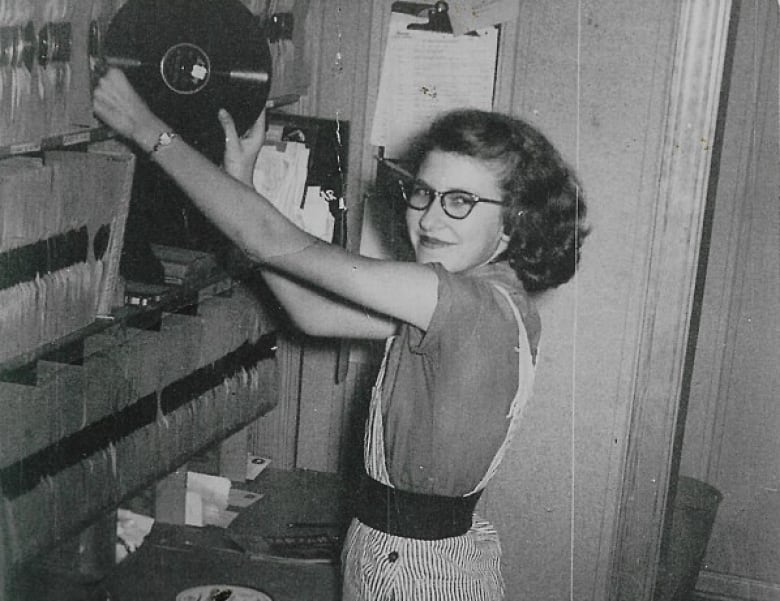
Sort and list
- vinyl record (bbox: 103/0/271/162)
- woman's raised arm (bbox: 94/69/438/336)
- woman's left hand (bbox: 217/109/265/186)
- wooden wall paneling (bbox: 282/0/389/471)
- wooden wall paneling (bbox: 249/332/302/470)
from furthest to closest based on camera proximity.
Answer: wooden wall paneling (bbox: 249/332/302/470)
wooden wall paneling (bbox: 282/0/389/471)
woman's left hand (bbox: 217/109/265/186)
vinyl record (bbox: 103/0/271/162)
woman's raised arm (bbox: 94/69/438/336)

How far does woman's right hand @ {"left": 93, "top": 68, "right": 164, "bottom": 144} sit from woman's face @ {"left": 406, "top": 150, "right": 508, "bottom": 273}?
1.41 ft

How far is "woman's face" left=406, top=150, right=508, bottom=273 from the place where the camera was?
4.99ft

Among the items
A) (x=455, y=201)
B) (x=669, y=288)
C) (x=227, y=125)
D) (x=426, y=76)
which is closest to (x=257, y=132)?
(x=227, y=125)

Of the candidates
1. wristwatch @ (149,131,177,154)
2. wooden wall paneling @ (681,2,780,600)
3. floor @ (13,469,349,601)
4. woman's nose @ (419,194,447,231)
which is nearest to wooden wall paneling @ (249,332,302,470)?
floor @ (13,469,349,601)

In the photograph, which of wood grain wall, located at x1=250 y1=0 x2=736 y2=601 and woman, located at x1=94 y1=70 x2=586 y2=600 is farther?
wood grain wall, located at x1=250 y1=0 x2=736 y2=601

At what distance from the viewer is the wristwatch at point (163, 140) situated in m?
1.39

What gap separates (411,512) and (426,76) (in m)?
1.12

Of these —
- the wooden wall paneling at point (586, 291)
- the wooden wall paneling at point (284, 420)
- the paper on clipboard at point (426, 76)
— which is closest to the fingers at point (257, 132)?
the paper on clipboard at point (426, 76)

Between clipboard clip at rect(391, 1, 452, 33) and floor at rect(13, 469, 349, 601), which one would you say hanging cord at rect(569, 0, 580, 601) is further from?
floor at rect(13, 469, 349, 601)

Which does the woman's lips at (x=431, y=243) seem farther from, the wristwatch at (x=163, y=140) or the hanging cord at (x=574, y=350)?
the hanging cord at (x=574, y=350)

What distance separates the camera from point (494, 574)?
169 cm

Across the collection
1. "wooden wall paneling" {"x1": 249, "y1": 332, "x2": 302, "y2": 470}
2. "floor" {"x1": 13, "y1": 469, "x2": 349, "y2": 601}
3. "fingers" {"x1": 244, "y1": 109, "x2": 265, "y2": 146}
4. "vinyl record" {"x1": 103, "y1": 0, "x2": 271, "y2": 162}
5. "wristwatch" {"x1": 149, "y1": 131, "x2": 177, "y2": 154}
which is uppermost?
"vinyl record" {"x1": 103, "y1": 0, "x2": 271, "y2": 162}

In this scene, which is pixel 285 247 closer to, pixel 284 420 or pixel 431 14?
pixel 431 14

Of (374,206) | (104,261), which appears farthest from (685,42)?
(104,261)
